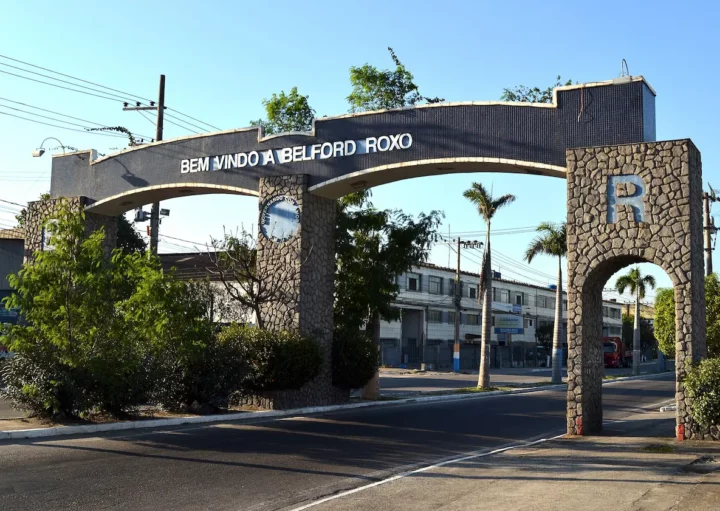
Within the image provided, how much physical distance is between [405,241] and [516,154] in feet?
25.4

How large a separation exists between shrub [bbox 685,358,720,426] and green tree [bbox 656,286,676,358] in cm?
1263

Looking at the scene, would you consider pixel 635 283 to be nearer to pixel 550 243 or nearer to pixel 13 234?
pixel 550 243

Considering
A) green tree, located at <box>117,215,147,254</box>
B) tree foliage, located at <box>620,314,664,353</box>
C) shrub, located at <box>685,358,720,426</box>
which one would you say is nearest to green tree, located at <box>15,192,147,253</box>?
green tree, located at <box>117,215,147,254</box>

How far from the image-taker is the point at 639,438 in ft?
53.6

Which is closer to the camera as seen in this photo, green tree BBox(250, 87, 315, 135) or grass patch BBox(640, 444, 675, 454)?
grass patch BBox(640, 444, 675, 454)

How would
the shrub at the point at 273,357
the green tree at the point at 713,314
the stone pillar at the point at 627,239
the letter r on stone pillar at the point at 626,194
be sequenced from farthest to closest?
the green tree at the point at 713,314
the shrub at the point at 273,357
the letter r on stone pillar at the point at 626,194
the stone pillar at the point at 627,239

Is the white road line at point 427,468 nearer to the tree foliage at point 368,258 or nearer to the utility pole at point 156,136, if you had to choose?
the tree foliage at point 368,258

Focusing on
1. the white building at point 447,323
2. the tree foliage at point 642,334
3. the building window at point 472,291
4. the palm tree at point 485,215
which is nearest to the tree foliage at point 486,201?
the palm tree at point 485,215

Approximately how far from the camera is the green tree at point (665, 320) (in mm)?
29031

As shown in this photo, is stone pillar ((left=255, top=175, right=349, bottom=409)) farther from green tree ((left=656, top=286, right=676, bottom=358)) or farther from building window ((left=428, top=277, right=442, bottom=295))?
building window ((left=428, top=277, right=442, bottom=295))

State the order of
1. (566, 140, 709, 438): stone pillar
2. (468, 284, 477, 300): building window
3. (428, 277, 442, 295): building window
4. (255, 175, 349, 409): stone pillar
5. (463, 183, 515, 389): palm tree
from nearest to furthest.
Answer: (566, 140, 709, 438): stone pillar → (255, 175, 349, 409): stone pillar → (463, 183, 515, 389): palm tree → (428, 277, 442, 295): building window → (468, 284, 477, 300): building window

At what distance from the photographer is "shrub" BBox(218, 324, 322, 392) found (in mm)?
20688

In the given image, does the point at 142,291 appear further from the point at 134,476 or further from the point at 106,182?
the point at 106,182

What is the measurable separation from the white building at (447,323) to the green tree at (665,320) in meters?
29.2
